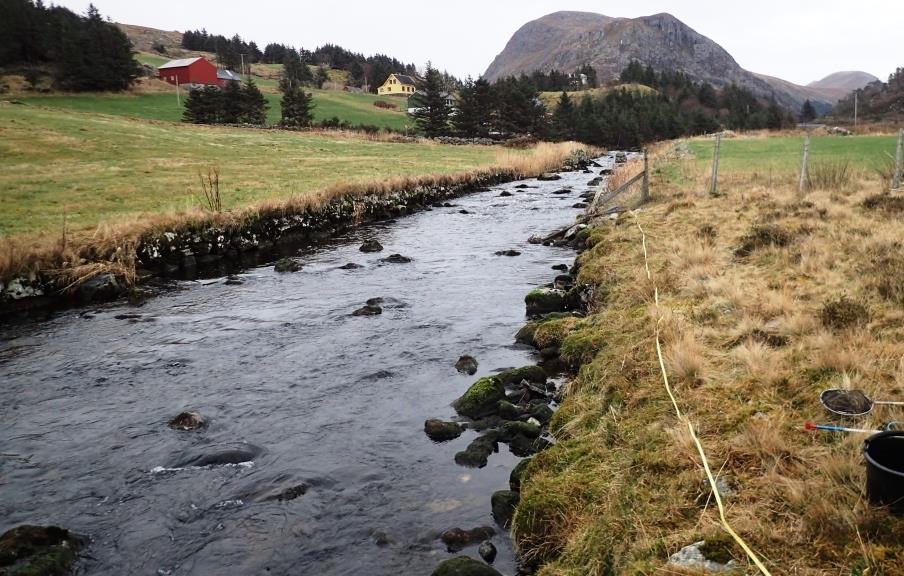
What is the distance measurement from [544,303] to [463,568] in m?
8.65

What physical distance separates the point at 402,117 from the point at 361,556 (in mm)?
97402

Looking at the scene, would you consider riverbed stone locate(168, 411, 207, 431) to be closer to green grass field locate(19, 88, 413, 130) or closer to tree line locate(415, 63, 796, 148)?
green grass field locate(19, 88, 413, 130)

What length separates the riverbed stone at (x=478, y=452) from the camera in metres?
7.40

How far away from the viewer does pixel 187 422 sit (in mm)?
8562

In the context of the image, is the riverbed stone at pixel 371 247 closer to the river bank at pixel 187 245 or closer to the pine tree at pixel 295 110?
the river bank at pixel 187 245

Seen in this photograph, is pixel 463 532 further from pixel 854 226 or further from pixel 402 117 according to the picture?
pixel 402 117

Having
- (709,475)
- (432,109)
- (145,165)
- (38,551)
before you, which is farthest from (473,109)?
(709,475)

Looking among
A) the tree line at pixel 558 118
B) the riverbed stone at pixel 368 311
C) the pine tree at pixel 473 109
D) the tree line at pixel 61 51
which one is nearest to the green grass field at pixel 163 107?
the tree line at pixel 61 51

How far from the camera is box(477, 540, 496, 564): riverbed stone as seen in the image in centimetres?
565

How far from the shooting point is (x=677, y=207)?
19.4 meters

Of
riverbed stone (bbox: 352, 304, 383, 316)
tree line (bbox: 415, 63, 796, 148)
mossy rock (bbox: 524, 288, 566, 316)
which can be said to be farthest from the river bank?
tree line (bbox: 415, 63, 796, 148)

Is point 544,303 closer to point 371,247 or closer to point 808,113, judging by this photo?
point 371,247

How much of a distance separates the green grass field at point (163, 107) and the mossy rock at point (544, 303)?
60.8m

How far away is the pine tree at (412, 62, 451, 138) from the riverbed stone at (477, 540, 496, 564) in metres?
75.1
